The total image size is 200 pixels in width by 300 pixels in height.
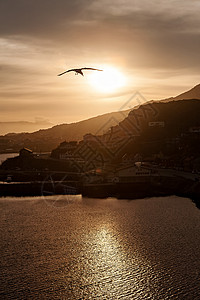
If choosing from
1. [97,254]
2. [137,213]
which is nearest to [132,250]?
[97,254]

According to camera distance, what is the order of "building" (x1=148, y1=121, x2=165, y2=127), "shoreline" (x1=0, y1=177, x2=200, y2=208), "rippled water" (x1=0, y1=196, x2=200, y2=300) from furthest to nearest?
"building" (x1=148, y1=121, x2=165, y2=127) < "shoreline" (x1=0, y1=177, x2=200, y2=208) < "rippled water" (x1=0, y1=196, x2=200, y2=300)

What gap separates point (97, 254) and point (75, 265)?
2591mm

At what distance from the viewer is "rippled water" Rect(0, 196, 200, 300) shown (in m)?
20.7

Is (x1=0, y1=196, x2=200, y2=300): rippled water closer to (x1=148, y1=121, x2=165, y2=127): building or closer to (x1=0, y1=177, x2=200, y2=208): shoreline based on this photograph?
(x1=0, y1=177, x2=200, y2=208): shoreline

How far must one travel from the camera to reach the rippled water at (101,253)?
67.9ft

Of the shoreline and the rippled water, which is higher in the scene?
the shoreline

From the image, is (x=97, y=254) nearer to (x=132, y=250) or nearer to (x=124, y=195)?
(x=132, y=250)

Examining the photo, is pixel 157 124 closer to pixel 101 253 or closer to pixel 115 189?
pixel 115 189

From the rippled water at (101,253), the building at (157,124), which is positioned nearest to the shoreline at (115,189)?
the rippled water at (101,253)

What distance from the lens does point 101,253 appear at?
26547 mm

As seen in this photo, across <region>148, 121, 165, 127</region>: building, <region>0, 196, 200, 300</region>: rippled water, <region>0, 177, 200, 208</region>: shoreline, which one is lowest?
<region>0, 196, 200, 300</region>: rippled water

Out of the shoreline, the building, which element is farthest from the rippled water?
the building

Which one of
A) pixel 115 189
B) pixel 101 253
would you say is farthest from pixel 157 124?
pixel 101 253

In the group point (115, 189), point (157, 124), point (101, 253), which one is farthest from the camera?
point (157, 124)
